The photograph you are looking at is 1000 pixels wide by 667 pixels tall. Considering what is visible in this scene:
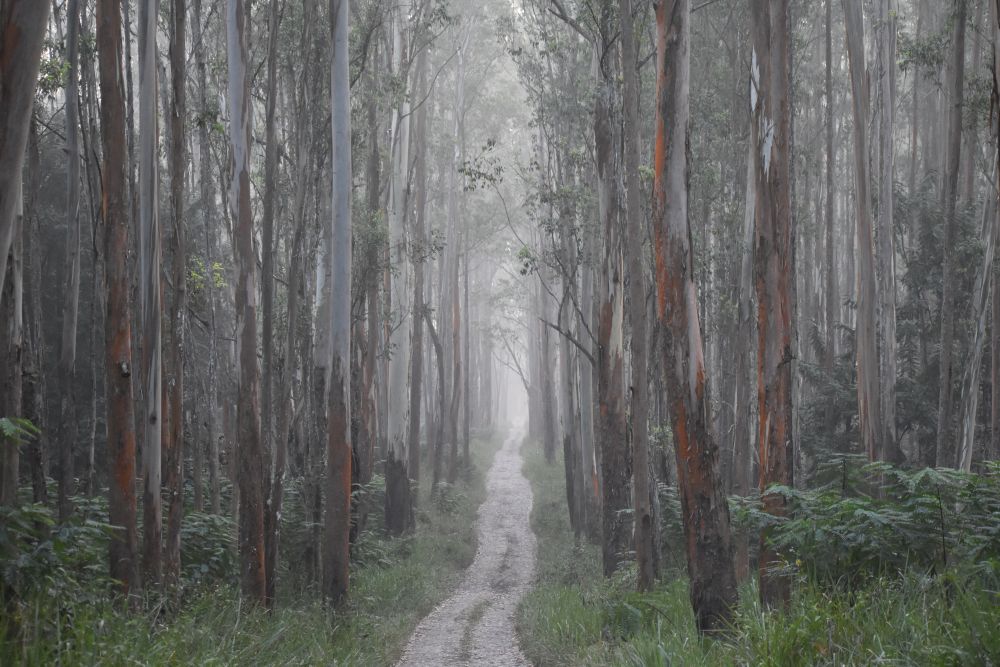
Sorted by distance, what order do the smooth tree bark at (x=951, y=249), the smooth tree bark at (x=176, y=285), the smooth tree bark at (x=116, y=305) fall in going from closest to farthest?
the smooth tree bark at (x=116, y=305) → the smooth tree bark at (x=176, y=285) → the smooth tree bark at (x=951, y=249)

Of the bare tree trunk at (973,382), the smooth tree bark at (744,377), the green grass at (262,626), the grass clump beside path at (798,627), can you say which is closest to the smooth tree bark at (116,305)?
the green grass at (262,626)

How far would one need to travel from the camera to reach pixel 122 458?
7.31 meters

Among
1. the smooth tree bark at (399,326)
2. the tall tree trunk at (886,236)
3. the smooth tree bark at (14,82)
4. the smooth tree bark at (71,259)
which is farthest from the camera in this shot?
the smooth tree bark at (399,326)

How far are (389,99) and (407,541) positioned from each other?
914 centimetres

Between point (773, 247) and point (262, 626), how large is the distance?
5.39 meters

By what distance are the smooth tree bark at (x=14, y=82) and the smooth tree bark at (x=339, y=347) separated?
6.58 metres

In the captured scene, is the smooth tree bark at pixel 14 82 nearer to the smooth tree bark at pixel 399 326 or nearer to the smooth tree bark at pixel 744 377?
the smooth tree bark at pixel 744 377

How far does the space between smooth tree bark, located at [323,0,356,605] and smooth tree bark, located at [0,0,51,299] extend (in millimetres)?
6578

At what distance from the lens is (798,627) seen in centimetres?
448

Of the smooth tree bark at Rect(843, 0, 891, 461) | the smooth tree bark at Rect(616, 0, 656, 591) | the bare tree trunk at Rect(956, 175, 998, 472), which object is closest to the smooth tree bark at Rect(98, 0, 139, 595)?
the smooth tree bark at Rect(616, 0, 656, 591)

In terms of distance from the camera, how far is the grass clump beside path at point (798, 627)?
3902 mm

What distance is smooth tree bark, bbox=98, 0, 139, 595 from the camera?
721 centimetres

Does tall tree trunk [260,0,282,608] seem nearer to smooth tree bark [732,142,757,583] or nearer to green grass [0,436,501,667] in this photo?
green grass [0,436,501,667]

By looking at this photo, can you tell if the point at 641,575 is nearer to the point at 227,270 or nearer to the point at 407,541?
the point at 407,541
